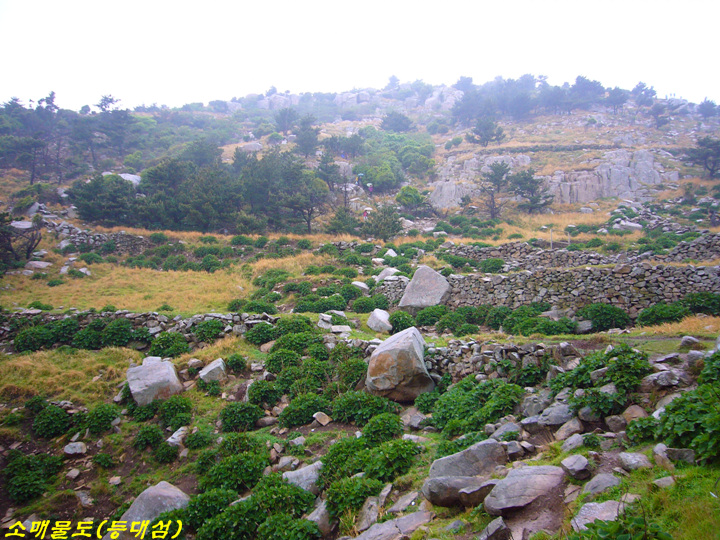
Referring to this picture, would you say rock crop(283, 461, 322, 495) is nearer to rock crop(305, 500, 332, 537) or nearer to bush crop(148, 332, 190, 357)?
rock crop(305, 500, 332, 537)

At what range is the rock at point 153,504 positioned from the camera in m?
7.00

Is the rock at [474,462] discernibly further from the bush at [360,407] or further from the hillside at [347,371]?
the bush at [360,407]

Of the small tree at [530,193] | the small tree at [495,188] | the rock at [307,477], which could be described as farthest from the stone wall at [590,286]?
the small tree at [530,193]

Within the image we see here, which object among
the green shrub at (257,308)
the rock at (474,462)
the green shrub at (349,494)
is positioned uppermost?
the rock at (474,462)

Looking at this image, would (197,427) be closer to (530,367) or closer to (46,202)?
(530,367)

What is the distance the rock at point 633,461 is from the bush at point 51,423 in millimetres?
12828

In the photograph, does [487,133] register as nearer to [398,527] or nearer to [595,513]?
[398,527]

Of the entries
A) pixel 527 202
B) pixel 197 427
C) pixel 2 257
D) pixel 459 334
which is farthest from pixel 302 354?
pixel 527 202

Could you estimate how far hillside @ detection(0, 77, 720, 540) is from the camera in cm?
495

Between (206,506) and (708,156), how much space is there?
62.9 meters

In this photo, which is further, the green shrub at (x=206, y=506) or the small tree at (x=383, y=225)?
the small tree at (x=383, y=225)

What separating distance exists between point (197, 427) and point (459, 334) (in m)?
9.38

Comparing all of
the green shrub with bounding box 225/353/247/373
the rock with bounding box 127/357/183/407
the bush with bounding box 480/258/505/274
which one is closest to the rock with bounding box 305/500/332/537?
the green shrub with bounding box 225/353/247/373

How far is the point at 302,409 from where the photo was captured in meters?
9.84
